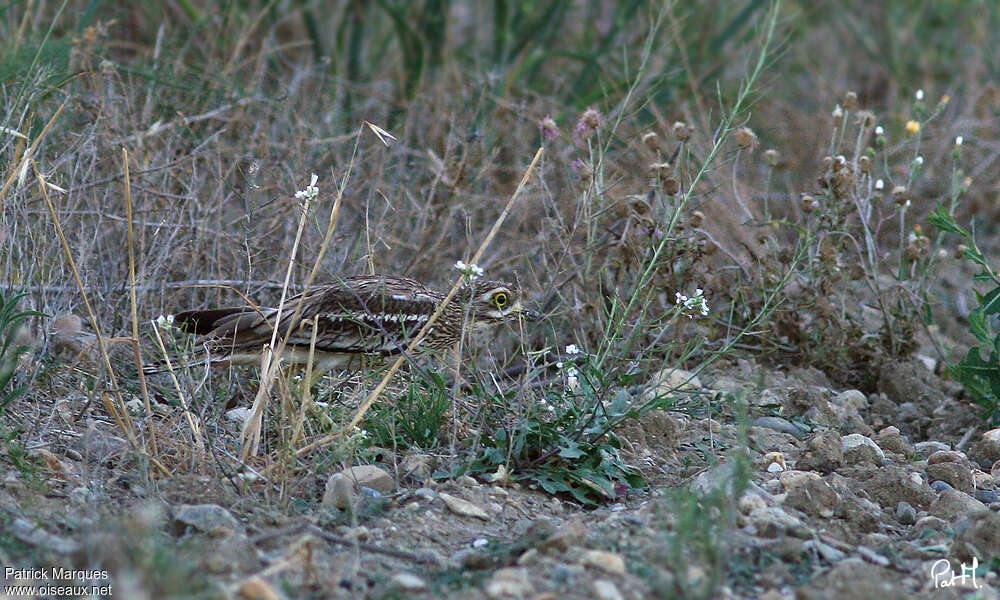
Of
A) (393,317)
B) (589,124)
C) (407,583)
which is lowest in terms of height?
(393,317)

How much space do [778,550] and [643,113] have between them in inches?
200

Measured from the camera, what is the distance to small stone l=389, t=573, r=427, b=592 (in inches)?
111

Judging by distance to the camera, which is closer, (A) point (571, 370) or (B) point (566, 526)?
(B) point (566, 526)

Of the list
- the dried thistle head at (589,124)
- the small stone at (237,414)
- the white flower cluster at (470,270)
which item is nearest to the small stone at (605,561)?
the white flower cluster at (470,270)

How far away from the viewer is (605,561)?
2914mm

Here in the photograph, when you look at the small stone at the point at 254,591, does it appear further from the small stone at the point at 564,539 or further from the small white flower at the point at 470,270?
the small white flower at the point at 470,270

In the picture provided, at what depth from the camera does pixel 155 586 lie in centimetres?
237

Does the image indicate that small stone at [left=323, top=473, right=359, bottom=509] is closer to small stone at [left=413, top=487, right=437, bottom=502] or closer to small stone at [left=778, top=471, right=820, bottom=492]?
small stone at [left=413, top=487, right=437, bottom=502]

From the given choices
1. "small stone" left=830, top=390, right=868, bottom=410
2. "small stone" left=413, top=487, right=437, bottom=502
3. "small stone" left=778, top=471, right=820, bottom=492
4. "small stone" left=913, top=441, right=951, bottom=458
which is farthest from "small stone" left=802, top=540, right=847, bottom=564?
"small stone" left=830, top=390, right=868, bottom=410

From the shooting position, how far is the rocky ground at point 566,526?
276cm

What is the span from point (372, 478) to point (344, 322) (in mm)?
1250

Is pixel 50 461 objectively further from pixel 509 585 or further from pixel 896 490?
pixel 896 490

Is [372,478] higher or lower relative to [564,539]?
lower
